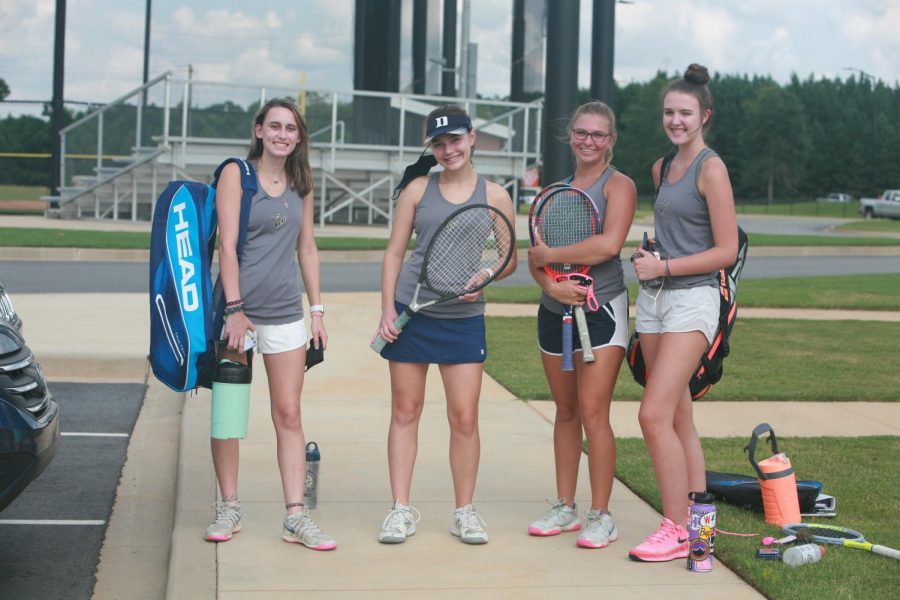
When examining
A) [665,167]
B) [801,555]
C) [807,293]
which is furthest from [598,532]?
[807,293]

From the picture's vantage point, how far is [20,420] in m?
4.85

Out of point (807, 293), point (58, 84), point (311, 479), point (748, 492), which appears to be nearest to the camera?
point (311, 479)

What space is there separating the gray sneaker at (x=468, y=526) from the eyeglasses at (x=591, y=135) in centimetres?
177

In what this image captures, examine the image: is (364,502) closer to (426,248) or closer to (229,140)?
(426,248)

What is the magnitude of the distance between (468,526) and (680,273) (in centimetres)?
150

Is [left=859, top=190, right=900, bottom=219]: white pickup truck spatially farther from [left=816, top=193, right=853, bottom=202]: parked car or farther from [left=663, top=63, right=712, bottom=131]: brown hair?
[left=663, top=63, right=712, bottom=131]: brown hair

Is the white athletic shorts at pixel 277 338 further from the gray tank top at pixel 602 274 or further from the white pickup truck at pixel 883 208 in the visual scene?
the white pickup truck at pixel 883 208

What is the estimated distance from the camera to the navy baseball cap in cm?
548

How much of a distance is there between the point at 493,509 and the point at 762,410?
11.9ft

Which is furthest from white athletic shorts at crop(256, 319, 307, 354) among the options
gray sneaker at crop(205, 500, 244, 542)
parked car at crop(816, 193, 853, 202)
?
parked car at crop(816, 193, 853, 202)

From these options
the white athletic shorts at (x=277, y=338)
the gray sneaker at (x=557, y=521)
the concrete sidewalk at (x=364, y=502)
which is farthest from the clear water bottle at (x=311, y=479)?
the gray sneaker at (x=557, y=521)

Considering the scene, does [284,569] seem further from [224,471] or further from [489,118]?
[489,118]

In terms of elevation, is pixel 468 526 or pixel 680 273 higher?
pixel 680 273

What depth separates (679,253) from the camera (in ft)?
17.7
